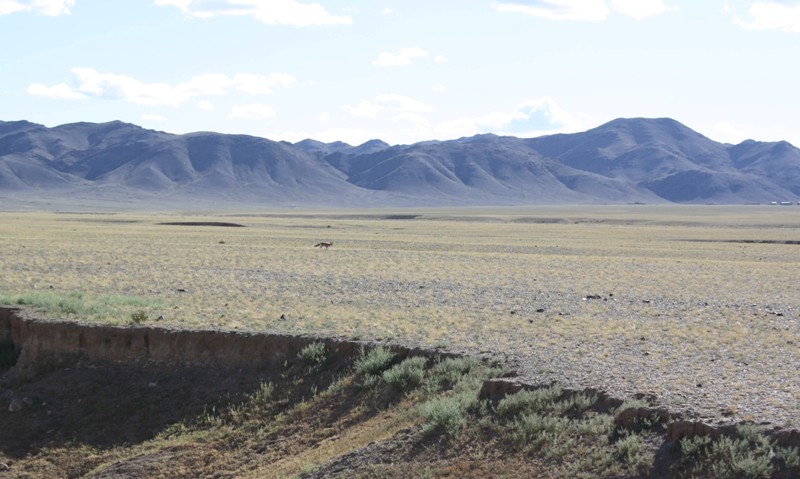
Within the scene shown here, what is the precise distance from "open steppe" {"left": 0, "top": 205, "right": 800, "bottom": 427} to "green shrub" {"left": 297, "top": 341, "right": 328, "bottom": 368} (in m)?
1.12

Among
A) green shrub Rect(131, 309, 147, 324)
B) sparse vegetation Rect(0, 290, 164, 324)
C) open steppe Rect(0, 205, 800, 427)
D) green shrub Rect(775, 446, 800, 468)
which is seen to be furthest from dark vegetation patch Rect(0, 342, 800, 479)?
sparse vegetation Rect(0, 290, 164, 324)

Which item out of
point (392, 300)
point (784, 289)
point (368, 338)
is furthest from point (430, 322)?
point (784, 289)

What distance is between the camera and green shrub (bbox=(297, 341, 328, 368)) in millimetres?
14594

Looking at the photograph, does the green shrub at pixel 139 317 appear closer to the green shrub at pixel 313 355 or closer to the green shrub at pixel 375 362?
the green shrub at pixel 313 355

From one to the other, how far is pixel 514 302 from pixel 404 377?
→ 9916 millimetres

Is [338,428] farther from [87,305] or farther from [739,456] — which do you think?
[87,305]

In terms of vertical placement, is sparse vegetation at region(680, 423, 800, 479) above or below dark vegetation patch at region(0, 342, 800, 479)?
above

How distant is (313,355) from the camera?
1464 cm

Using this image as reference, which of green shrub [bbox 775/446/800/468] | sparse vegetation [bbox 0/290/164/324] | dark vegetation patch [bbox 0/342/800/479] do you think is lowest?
dark vegetation patch [bbox 0/342/800/479]

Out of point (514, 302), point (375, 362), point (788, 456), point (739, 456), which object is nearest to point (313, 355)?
point (375, 362)

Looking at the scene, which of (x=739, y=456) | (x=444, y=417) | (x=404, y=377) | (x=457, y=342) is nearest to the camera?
(x=739, y=456)

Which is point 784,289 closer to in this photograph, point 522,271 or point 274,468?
point 522,271

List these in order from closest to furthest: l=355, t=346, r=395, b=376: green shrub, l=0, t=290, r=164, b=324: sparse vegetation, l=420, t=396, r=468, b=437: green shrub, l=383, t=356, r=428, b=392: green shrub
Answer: l=420, t=396, r=468, b=437: green shrub → l=383, t=356, r=428, b=392: green shrub → l=355, t=346, r=395, b=376: green shrub → l=0, t=290, r=164, b=324: sparse vegetation

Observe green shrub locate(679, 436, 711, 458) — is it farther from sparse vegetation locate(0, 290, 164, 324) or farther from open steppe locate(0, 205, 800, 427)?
sparse vegetation locate(0, 290, 164, 324)
